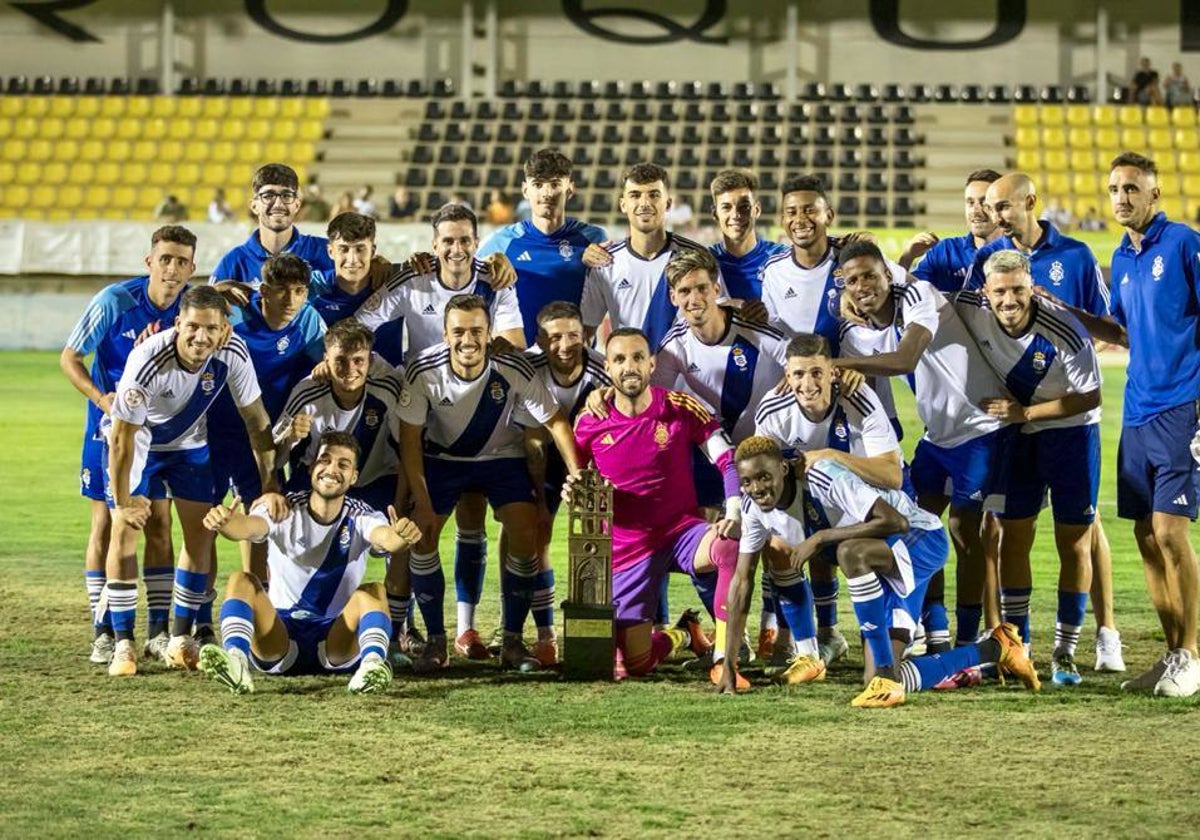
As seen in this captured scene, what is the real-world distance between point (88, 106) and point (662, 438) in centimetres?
2846

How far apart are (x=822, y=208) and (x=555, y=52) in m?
26.7

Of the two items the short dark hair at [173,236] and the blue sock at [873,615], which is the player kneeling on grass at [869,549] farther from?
the short dark hair at [173,236]

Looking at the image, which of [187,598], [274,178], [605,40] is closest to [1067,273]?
[274,178]

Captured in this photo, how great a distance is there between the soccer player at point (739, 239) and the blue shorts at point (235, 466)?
2.37 metres

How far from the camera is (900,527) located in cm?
704

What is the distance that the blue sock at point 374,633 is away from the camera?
702 cm

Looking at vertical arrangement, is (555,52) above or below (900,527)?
above

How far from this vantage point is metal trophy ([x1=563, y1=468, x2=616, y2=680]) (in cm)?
726

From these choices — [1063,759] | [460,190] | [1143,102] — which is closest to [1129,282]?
[1063,759]

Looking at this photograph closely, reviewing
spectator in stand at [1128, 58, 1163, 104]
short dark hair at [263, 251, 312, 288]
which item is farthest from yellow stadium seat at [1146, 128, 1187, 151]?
short dark hair at [263, 251, 312, 288]

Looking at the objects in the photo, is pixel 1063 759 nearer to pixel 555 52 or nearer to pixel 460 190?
pixel 460 190

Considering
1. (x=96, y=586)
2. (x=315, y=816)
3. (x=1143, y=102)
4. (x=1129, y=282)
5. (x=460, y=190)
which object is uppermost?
(x=1143, y=102)

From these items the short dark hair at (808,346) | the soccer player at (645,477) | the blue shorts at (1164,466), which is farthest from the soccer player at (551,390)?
the blue shorts at (1164,466)

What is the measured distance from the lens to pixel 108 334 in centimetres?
795
